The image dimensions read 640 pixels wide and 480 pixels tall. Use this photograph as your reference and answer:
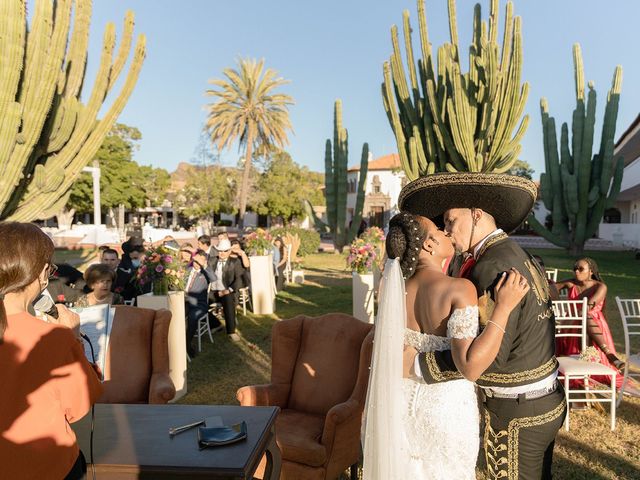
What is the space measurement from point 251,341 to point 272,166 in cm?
3540

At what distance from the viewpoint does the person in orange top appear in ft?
5.02

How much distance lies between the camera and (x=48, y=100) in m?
9.02

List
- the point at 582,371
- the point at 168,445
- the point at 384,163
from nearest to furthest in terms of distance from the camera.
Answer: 1. the point at 168,445
2. the point at 582,371
3. the point at 384,163

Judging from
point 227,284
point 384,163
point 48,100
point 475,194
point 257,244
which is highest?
point 384,163

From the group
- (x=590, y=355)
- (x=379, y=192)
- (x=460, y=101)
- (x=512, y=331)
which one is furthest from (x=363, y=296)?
(x=379, y=192)

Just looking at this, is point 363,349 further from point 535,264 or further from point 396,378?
point 535,264

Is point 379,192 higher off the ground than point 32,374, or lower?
higher

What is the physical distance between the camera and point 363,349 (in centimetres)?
338

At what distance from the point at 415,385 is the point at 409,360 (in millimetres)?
151

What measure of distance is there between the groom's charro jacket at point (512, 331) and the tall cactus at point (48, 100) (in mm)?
9138

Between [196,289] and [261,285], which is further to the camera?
[261,285]

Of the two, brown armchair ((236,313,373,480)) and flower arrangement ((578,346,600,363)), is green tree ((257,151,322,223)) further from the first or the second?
brown armchair ((236,313,373,480))

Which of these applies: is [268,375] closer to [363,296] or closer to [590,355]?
[363,296]

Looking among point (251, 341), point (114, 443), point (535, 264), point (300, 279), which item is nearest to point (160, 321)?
point (114, 443)
